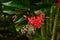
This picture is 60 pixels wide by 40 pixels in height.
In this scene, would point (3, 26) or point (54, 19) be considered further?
point (3, 26)

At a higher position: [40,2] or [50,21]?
[40,2]

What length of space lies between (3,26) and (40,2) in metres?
0.53

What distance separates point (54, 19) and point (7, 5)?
11.4 inches

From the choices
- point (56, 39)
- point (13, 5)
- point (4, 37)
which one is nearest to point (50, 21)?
point (56, 39)

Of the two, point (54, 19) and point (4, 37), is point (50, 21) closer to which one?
point (54, 19)

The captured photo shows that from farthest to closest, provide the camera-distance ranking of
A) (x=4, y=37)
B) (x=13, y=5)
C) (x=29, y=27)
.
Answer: (x=4, y=37) < (x=29, y=27) < (x=13, y=5)

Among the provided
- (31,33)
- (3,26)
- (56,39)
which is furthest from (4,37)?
(56,39)

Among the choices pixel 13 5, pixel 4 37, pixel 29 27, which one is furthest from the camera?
pixel 4 37

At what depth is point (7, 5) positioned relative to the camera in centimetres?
128

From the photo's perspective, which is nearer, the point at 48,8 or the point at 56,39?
the point at 48,8

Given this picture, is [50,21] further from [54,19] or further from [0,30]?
[0,30]

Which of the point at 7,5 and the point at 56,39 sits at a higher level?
the point at 7,5

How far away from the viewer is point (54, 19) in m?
1.30

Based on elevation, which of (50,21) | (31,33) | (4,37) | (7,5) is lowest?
(4,37)
